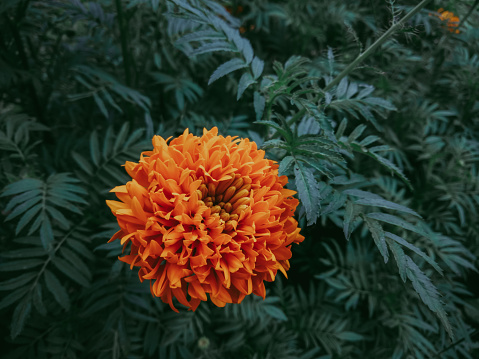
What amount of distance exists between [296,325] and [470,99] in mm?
1273

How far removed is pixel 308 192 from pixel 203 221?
0.23m

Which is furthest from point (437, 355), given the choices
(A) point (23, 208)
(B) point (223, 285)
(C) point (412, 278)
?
(A) point (23, 208)

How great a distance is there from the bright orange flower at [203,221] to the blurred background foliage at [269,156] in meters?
0.10

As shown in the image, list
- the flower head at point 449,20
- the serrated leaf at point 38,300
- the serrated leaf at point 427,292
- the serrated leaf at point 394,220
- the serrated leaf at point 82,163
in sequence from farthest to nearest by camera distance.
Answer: the flower head at point 449,20, the serrated leaf at point 82,163, the serrated leaf at point 38,300, the serrated leaf at point 394,220, the serrated leaf at point 427,292

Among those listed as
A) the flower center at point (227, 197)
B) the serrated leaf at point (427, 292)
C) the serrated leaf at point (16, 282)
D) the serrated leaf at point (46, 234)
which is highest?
the flower center at point (227, 197)

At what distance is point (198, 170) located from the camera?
72 cm

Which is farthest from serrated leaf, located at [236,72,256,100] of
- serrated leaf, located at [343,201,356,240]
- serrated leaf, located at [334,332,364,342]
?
serrated leaf, located at [334,332,364,342]

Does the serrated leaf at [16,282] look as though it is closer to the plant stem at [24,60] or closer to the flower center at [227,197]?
the flower center at [227,197]

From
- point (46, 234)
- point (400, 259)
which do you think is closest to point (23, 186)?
point (46, 234)

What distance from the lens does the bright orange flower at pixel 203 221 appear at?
25.3 inches

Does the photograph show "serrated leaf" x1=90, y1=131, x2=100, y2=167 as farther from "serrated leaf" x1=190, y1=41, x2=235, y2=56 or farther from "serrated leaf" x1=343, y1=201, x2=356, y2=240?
"serrated leaf" x1=343, y1=201, x2=356, y2=240

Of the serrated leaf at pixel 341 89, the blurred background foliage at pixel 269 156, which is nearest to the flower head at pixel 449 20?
the blurred background foliage at pixel 269 156

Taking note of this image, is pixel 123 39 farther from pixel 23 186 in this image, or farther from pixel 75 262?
pixel 75 262

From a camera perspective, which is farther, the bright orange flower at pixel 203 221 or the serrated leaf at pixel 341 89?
the serrated leaf at pixel 341 89
